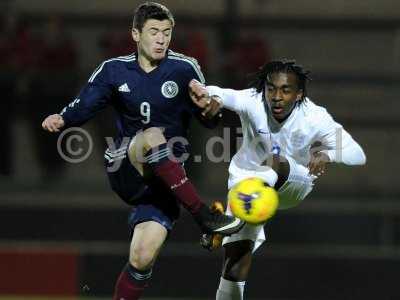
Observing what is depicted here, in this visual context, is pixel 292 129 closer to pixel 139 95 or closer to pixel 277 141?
pixel 277 141

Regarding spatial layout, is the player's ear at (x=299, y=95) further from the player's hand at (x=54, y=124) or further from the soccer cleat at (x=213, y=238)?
the player's hand at (x=54, y=124)

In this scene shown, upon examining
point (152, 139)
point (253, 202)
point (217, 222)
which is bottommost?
point (217, 222)

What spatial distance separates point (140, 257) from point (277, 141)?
3.24 ft

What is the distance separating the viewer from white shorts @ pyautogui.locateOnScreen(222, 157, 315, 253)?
5.28 metres

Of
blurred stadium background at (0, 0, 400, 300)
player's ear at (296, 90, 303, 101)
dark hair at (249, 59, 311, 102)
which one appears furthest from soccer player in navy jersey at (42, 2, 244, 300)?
blurred stadium background at (0, 0, 400, 300)

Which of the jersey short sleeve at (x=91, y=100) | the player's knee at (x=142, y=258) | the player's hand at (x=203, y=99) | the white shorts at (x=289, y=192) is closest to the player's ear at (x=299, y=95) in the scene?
the white shorts at (x=289, y=192)

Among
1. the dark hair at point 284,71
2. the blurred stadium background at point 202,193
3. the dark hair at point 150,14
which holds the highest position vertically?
the dark hair at point 150,14

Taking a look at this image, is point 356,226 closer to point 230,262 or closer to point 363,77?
point 363,77

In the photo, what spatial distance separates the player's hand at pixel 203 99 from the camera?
484 cm

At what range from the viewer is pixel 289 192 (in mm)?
5359

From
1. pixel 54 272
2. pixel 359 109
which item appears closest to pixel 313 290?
pixel 359 109

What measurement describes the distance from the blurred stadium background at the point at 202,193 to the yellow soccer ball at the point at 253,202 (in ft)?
8.77

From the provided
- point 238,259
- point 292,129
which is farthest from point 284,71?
point 238,259

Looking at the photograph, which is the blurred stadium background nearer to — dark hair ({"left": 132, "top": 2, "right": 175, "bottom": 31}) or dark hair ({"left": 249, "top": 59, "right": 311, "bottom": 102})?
dark hair ({"left": 249, "top": 59, "right": 311, "bottom": 102})
